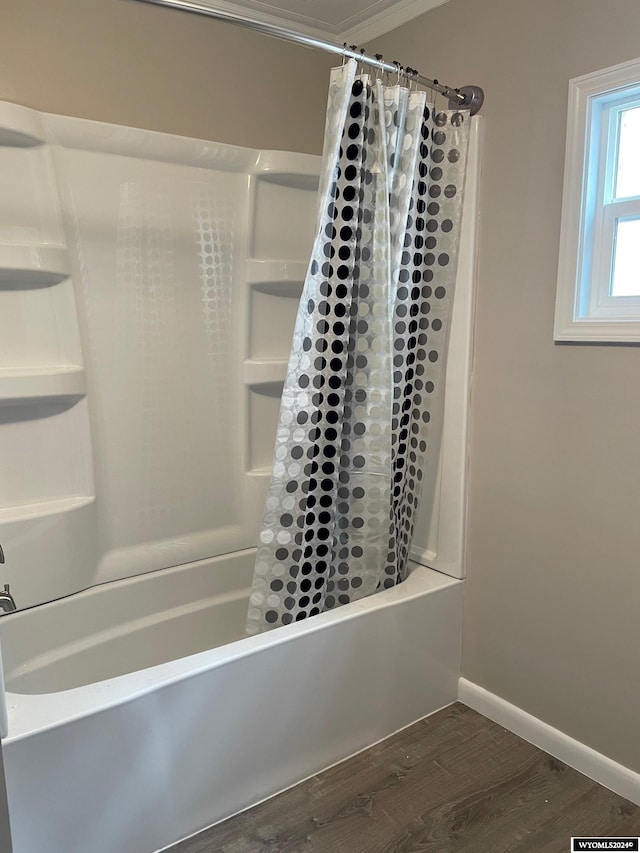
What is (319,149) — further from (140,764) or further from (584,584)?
(140,764)

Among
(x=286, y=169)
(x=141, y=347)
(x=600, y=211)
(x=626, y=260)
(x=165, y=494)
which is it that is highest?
(x=286, y=169)

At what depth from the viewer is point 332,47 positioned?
1.67 meters

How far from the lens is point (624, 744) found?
1.77 metres

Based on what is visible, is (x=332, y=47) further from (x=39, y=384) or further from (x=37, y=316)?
(x=39, y=384)

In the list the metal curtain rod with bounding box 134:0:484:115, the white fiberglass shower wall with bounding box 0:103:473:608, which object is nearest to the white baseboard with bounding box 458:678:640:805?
the white fiberglass shower wall with bounding box 0:103:473:608

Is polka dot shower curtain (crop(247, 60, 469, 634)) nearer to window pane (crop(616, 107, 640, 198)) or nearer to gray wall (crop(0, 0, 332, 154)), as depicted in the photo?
window pane (crop(616, 107, 640, 198))

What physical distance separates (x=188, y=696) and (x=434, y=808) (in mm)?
752

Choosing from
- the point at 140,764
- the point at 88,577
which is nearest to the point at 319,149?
the point at 88,577

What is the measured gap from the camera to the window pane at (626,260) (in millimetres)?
1719

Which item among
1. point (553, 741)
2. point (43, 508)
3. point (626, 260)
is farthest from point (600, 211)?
point (43, 508)

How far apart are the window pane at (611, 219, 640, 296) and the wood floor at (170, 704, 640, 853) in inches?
54.6

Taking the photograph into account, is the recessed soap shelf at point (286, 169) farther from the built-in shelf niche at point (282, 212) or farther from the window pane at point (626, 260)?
the window pane at point (626, 260)

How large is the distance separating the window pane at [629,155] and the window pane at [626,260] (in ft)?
0.29

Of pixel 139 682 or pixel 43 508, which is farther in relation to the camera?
pixel 43 508
